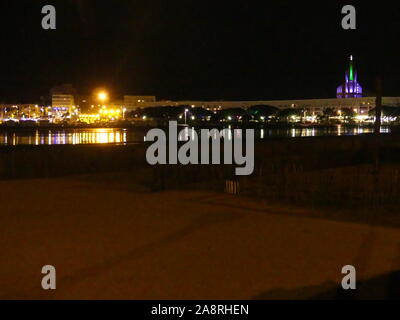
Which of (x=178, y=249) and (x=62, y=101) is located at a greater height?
(x=62, y=101)

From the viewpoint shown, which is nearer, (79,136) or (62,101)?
(79,136)

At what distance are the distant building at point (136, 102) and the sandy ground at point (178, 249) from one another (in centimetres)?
11140

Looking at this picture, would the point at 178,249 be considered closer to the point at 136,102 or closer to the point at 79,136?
the point at 79,136

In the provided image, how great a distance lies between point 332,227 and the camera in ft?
31.5

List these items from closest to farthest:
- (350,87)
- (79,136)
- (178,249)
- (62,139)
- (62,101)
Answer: (178,249) → (62,139) → (79,136) → (62,101) → (350,87)

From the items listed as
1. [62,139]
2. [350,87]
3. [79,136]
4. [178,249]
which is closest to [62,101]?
[79,136]

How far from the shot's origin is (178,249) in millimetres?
7953

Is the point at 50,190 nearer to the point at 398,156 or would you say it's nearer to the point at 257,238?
the point at 257,238

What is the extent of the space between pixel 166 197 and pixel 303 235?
4641 millimetres

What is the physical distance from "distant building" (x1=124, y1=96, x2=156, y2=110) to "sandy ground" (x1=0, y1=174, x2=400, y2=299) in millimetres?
111404

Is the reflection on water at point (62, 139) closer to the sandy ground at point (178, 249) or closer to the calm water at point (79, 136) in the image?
the calm water at point (79, 136)

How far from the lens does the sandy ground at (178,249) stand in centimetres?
A: 624

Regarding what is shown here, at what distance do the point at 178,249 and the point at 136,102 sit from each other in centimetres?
12013
